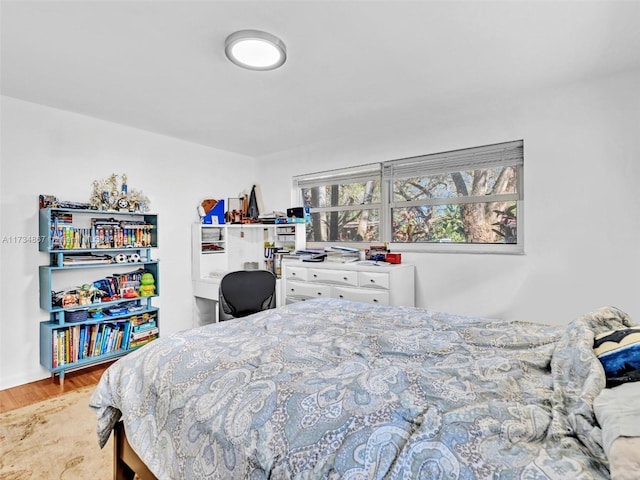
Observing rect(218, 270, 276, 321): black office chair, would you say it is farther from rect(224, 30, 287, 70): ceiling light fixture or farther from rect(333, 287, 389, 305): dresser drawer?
rect(224, 30, 287, 70): ceiling light fixture

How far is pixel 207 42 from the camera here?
1.97 m

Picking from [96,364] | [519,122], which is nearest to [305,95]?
[519,122]

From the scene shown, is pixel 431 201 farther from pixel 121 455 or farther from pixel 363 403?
pixel 121 455

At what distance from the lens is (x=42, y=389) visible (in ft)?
8.80

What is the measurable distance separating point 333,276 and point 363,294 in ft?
1.27

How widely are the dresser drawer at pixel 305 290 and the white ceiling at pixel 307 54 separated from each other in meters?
1.70

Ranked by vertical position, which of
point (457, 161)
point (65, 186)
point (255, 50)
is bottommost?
point (65, 186)

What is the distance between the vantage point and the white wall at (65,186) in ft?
8.94

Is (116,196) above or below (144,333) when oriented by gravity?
above

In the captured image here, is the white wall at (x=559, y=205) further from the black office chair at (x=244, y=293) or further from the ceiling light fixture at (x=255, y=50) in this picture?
the black office chair at (x=244, y=293)

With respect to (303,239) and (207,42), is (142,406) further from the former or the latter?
(303,239)

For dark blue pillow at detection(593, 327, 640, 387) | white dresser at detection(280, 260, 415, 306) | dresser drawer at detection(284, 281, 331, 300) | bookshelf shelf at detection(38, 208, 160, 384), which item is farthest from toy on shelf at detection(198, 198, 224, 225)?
dark blue pillow at detection(593, 327, 640, 387)

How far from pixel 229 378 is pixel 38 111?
3131 mm

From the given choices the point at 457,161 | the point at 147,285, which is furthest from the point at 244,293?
the point at 457,161
